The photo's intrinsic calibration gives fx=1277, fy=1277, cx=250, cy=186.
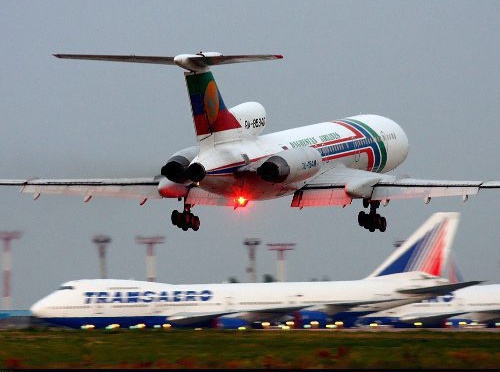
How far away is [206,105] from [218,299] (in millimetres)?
10650

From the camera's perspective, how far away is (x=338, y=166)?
56.4 metres

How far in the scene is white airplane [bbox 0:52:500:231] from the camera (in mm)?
48438

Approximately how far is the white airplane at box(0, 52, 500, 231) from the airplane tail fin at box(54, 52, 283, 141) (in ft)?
0.12

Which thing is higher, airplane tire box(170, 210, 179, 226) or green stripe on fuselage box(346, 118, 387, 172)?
green stripe on fuselage box(346, 118, 387, 172)

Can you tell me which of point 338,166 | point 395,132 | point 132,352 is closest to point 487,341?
point 132,352

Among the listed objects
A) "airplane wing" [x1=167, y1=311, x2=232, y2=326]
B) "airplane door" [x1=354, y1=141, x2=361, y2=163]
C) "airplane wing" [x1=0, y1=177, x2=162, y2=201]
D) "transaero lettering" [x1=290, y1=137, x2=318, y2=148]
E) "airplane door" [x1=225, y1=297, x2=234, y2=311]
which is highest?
"airplane door" [x1=354, y1=141, x2=361, y2=163]

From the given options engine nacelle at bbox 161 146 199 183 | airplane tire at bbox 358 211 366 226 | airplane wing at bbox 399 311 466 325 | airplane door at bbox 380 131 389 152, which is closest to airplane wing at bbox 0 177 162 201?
engine nacelle at bbox 161 146 199 183

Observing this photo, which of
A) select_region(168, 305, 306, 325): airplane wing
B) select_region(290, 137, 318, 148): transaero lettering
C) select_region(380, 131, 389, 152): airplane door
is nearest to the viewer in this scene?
select_region(290, 137, 318, 148): transaero lettering

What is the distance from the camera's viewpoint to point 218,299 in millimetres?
55719

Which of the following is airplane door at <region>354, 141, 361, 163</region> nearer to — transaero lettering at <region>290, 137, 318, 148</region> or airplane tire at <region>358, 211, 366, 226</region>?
airplane tire at <region>358, 211, 366, 226</region>

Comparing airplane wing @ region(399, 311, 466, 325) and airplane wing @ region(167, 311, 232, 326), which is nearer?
airplane wing @ region(167, 311, 232, 326)

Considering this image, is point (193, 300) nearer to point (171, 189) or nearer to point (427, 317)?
point (171, 189)

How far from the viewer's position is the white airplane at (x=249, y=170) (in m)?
48.4

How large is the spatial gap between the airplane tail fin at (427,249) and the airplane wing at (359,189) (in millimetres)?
3977
